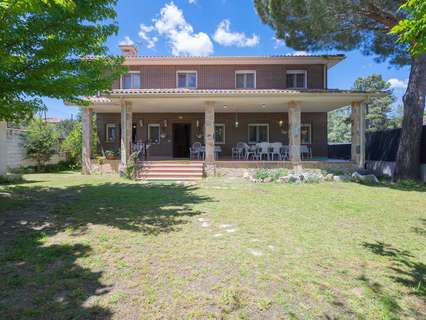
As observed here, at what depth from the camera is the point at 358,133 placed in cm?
1380

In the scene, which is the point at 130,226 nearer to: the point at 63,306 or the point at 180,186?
the point at 63,306

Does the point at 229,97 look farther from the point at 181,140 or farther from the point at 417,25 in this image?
the point at 417,25

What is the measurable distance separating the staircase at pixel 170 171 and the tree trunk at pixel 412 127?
884 cm

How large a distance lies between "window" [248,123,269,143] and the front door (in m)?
4.05

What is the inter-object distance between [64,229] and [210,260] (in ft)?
9.99

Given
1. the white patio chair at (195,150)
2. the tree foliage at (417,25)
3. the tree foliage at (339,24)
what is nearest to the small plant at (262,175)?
the white patio chair at (195,150)

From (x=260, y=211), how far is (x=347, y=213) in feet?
6.71

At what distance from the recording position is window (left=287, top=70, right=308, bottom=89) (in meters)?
17.8

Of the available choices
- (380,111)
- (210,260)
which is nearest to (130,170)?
(210,260)

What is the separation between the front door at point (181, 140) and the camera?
62.3 ft

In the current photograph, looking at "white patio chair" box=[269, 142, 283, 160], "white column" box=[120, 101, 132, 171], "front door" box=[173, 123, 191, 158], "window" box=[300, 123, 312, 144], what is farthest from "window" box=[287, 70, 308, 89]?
"white column" box=[120, 101, 132, 171]

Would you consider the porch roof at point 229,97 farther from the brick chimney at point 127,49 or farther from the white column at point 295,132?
the brick chimney at point 127,49

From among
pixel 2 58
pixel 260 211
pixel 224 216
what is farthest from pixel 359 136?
pixel 2 58

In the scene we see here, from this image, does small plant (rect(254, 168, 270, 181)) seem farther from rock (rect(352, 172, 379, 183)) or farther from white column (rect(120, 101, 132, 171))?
white column (rect(120, 101, 132, 171))
